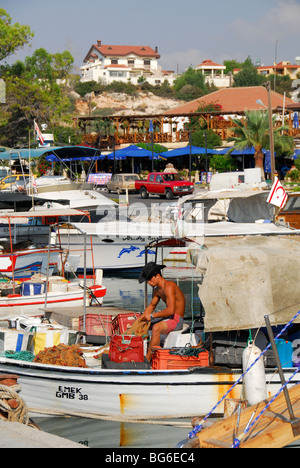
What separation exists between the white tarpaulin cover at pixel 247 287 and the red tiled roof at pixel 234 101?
59356 millimetres

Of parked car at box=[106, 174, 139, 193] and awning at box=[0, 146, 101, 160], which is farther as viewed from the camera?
parked car at box=[106, 174, 139, 193]

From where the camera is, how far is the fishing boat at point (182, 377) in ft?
30.0

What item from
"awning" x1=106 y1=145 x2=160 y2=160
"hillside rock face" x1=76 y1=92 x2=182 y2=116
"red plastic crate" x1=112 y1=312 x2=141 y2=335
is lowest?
"red plastic crate" x1=112 y1=312 x2=141 y2=335

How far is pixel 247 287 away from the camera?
9.20m

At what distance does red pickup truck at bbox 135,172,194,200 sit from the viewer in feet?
145

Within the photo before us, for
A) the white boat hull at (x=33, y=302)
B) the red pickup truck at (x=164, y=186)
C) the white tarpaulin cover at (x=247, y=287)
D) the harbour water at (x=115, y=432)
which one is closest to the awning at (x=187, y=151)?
the red pickup truck at (x=164, y=186)

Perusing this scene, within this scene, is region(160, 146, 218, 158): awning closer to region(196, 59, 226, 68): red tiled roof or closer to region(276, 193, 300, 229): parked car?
region(276, 193, 300, 229): parked car

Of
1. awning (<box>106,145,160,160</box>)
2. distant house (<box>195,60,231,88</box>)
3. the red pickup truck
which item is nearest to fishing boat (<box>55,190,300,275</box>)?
the red pickup truck

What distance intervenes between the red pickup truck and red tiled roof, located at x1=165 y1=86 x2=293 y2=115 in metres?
22.7

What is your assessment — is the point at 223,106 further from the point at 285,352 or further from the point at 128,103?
the point at 285,352

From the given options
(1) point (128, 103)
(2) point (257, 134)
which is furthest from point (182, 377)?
(1) point (128, 103)

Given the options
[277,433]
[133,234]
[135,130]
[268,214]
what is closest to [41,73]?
[135,130]

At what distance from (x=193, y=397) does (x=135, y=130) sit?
61980mm

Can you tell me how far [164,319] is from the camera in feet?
36.4
